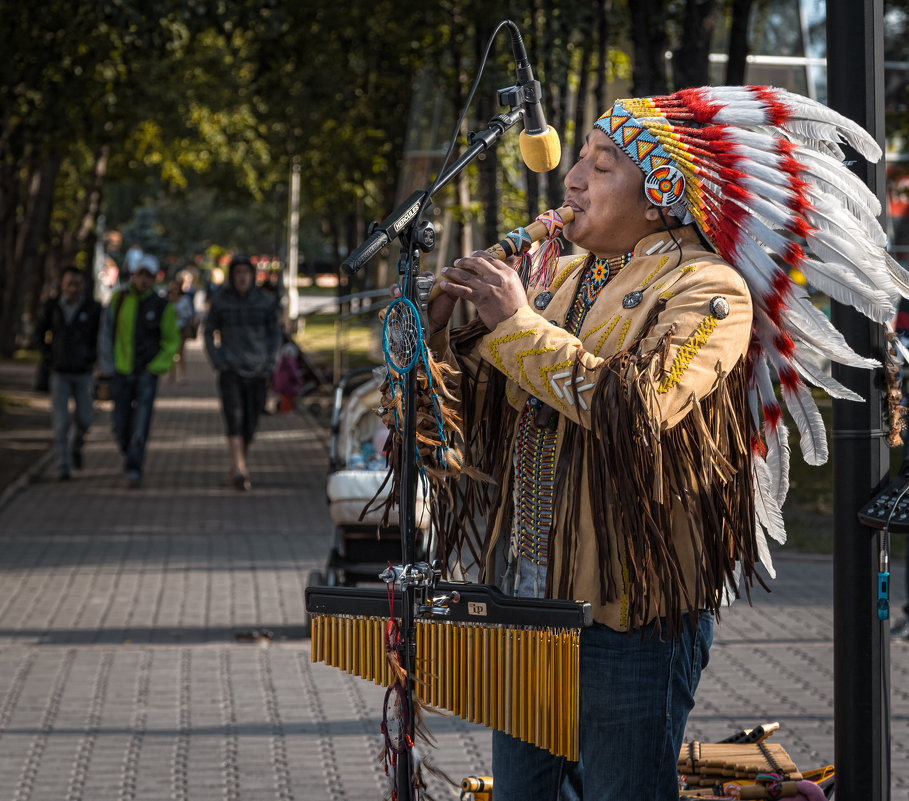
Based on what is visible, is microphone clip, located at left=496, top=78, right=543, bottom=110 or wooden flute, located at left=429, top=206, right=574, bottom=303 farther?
microphone clip, located at left=496, top=78, right=543, bottom=110

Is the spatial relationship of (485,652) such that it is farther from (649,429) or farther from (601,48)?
(601,48)

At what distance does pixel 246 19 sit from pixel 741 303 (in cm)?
1006

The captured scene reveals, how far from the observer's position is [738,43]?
12336mm

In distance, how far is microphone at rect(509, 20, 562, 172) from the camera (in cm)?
296

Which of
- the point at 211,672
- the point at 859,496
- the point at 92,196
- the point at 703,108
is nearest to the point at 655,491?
the point at 703,108

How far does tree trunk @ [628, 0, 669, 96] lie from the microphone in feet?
26.2

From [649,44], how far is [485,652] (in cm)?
879

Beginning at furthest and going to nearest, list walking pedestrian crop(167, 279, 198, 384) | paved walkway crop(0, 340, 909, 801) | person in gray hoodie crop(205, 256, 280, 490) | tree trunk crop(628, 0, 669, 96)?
walking pedestrian crop(167, 279, 198, 384) < person in gray hoodie crop(205, 256, 280, 490) < tree trunk crop(628, 0, 669, 96) < paved walkway crop(0, 340, 909, 801)

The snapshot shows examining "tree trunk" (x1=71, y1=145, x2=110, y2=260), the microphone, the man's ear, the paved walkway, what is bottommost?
the paved walkway

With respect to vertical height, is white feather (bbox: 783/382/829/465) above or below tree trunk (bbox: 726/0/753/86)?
below

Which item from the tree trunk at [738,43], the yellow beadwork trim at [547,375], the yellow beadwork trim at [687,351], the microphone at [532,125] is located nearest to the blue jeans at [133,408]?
the tree trunk at [738,43]

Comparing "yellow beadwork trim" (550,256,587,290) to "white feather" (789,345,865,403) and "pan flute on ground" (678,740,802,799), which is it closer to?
"white feather" (789,345,865,403)

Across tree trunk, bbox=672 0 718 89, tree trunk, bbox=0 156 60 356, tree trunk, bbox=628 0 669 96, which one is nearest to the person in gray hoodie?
tree trunk, bbox=628 0 669 96

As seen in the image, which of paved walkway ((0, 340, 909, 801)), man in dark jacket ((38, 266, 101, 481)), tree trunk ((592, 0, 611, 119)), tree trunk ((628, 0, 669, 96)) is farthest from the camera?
man in dark jacket ((38, 266, 101, 481))
